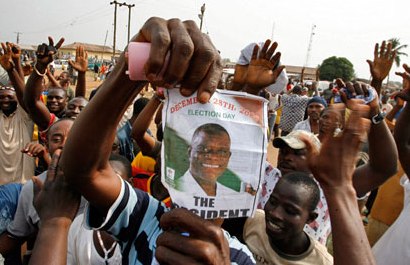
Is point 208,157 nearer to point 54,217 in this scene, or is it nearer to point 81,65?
point 54,217

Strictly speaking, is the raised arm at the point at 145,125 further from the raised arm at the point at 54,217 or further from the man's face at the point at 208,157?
the man's face at the point at 208,157

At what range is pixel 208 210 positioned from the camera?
2.89 ft

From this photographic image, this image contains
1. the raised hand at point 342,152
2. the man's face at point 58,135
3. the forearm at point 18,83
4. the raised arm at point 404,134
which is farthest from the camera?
the forearm at point 18,83

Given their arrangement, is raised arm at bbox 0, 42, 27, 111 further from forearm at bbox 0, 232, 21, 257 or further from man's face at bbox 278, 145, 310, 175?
man's face at bbox 278, 145, 310, 175

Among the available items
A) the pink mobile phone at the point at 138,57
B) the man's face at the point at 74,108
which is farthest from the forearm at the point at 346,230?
the man's face at the point at 74,108

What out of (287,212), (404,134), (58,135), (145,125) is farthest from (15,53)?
(404,134)

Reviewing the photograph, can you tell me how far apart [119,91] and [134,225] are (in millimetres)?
569

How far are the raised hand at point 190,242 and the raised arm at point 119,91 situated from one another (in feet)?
1.04

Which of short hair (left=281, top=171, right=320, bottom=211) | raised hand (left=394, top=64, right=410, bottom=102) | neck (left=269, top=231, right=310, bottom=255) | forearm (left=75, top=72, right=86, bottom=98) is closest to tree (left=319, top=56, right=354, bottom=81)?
forearm (left=75, top=72, right=86, bottom=98)

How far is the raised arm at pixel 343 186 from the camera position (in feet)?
3.33

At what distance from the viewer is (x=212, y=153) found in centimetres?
87

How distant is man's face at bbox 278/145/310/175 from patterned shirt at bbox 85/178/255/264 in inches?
52.0

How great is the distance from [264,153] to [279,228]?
1.09 m

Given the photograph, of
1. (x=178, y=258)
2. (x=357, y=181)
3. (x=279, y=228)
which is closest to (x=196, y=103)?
(x=178, y=258)
